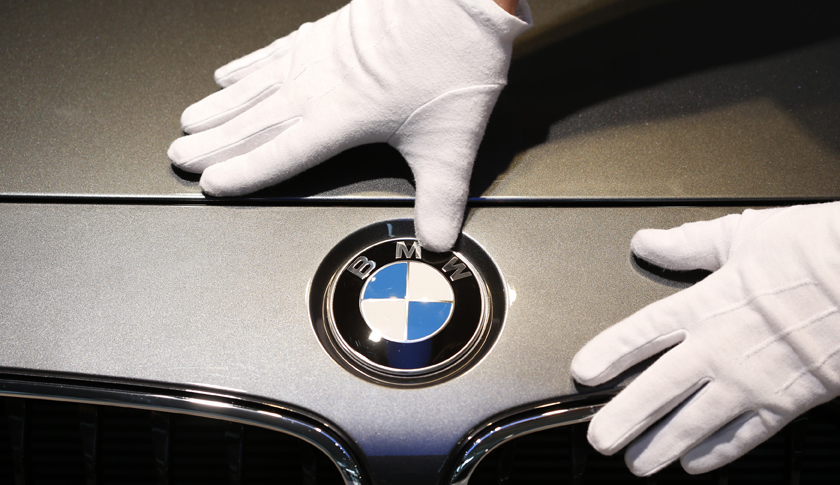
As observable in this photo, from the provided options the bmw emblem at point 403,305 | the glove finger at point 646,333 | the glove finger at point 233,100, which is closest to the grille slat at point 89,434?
the bmw emblem at point 403,305

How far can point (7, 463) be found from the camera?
0.63m

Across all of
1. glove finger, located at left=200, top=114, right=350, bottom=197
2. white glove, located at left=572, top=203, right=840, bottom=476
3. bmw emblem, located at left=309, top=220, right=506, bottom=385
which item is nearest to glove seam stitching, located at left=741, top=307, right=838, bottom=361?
white glove, located at left=572, top=203, right=840, bottom=476

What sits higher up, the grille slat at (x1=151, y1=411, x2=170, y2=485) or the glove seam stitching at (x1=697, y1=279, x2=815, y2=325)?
the glove seam stitching at (x1=697, y1=279, x2=815, y2=325)

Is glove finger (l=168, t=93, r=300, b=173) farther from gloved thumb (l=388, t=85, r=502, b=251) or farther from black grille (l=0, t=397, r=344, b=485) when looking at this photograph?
black grille (l=0, t=397, r=344, b=485)

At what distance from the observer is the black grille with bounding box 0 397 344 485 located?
0.57m

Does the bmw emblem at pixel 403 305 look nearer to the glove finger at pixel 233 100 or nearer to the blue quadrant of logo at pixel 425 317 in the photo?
the blue quadrant of logo at pixel 425 317

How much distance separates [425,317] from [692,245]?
308 mm

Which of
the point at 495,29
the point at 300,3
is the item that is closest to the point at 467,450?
the point at 495,29

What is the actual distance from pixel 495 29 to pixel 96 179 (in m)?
0.52

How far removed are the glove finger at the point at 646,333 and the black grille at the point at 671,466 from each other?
0.22ft

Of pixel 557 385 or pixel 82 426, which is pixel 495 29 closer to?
pixel 557 385

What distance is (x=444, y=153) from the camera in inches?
25.5

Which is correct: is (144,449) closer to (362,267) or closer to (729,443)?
(362,267)

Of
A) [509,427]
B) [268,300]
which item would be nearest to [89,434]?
[268,300]
